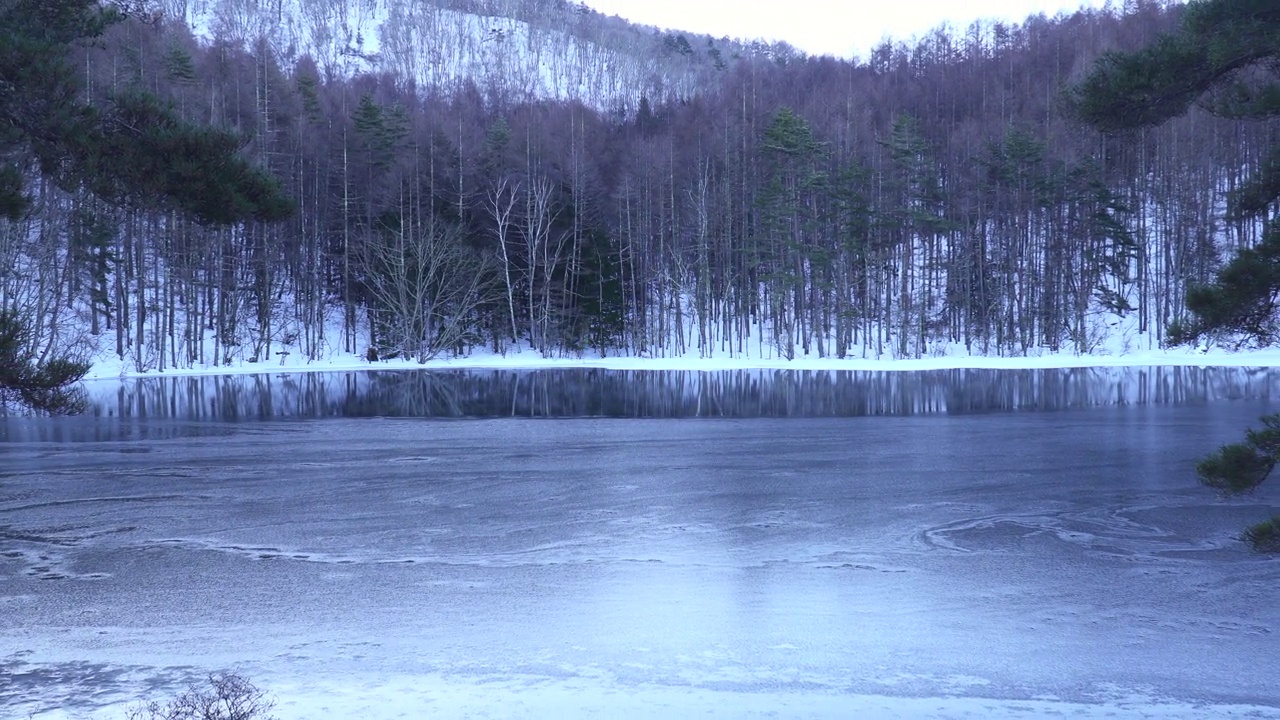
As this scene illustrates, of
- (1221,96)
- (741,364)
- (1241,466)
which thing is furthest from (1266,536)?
(741,364)

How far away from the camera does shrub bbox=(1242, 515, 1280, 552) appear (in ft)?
19.6

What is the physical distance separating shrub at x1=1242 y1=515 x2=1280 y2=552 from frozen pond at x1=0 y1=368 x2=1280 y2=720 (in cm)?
107

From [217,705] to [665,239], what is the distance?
52479 mm

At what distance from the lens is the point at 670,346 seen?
2029 inches

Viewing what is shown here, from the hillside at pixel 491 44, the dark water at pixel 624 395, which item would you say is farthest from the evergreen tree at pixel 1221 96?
the hillside at pixel 491 44

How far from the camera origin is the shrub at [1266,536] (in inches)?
235

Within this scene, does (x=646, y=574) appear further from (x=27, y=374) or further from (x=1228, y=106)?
(x=1228, y=106)

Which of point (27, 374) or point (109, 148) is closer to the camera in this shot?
point (27, 374)

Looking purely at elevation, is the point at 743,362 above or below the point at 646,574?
above

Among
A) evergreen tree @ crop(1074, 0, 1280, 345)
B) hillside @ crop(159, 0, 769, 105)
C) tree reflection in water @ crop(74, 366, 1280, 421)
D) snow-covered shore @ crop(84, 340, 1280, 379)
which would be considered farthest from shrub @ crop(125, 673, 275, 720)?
hillside @ crop(159, 0, 769, 105)

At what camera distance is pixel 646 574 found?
977 centimetres

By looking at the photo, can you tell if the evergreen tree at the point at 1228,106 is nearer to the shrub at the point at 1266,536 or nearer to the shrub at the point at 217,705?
the shrub at the point at 1266,536

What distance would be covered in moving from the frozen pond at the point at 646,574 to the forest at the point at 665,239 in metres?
28.7

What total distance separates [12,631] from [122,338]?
40.5m
